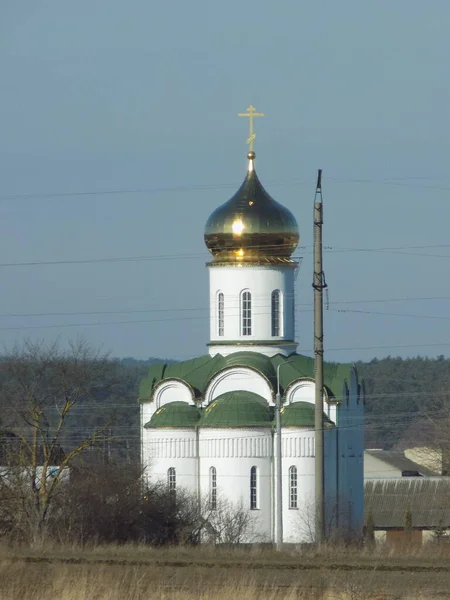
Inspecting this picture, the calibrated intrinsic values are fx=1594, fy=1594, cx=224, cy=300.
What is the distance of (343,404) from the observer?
123ft

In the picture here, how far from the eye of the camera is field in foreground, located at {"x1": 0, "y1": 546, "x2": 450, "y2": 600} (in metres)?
15.2

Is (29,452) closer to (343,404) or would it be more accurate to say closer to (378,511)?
(343,404)

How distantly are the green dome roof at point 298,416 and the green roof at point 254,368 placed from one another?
3.54 feet

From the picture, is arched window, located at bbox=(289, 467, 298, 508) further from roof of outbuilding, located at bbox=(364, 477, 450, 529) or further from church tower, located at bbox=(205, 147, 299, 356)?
roof of outbuilding, located at bbox=(364, 477, 450, 529)

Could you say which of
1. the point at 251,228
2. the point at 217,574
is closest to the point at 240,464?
the point at 251,228

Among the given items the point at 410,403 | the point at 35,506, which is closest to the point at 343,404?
the point at 35,506

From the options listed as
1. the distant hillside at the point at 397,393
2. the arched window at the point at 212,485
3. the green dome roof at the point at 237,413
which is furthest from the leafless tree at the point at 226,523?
the distant hillside at the point at 397,393

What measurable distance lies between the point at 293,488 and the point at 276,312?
4.76 m

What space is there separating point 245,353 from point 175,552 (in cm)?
1699

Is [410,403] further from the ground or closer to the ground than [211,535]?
further from the ground

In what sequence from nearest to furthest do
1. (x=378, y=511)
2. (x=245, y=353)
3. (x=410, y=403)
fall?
(x=245, y=353)
(x=378, y=511)
(x=410, y=403)

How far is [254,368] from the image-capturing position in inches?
1467

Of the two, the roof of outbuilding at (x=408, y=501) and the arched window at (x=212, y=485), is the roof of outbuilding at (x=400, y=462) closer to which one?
the roof of outbuilding at (x=408, y=501)

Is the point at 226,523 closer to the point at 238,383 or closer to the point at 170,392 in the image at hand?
the point at 238,383
